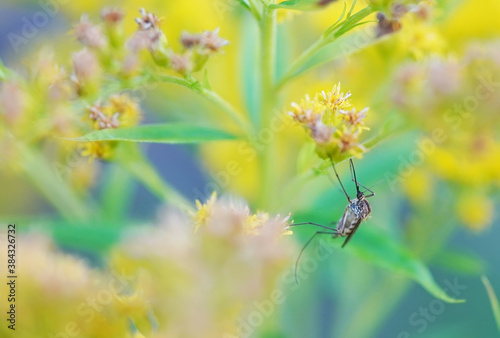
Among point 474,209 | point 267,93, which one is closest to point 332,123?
point 267,93

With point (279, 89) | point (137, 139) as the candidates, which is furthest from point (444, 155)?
point (137, 139)

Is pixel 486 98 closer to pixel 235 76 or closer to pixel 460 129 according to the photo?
pixel 460 129

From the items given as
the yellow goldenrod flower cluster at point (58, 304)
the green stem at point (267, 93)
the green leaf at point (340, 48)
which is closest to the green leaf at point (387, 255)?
the green stem at point (267, 93)

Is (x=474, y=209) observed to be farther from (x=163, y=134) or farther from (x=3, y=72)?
(x=3, y=72)

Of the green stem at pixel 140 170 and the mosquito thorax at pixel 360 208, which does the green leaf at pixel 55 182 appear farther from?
the mosquito thorax at pixel 360 208

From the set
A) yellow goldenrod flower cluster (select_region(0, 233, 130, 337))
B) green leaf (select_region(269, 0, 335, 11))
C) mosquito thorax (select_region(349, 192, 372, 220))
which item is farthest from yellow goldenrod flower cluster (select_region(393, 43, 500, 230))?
yellow goldenrod flower cluster (select_region(0, 233, 130, 337))

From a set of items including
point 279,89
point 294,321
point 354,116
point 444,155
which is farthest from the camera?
point 294,321

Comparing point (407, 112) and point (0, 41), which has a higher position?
point (0, 41)
